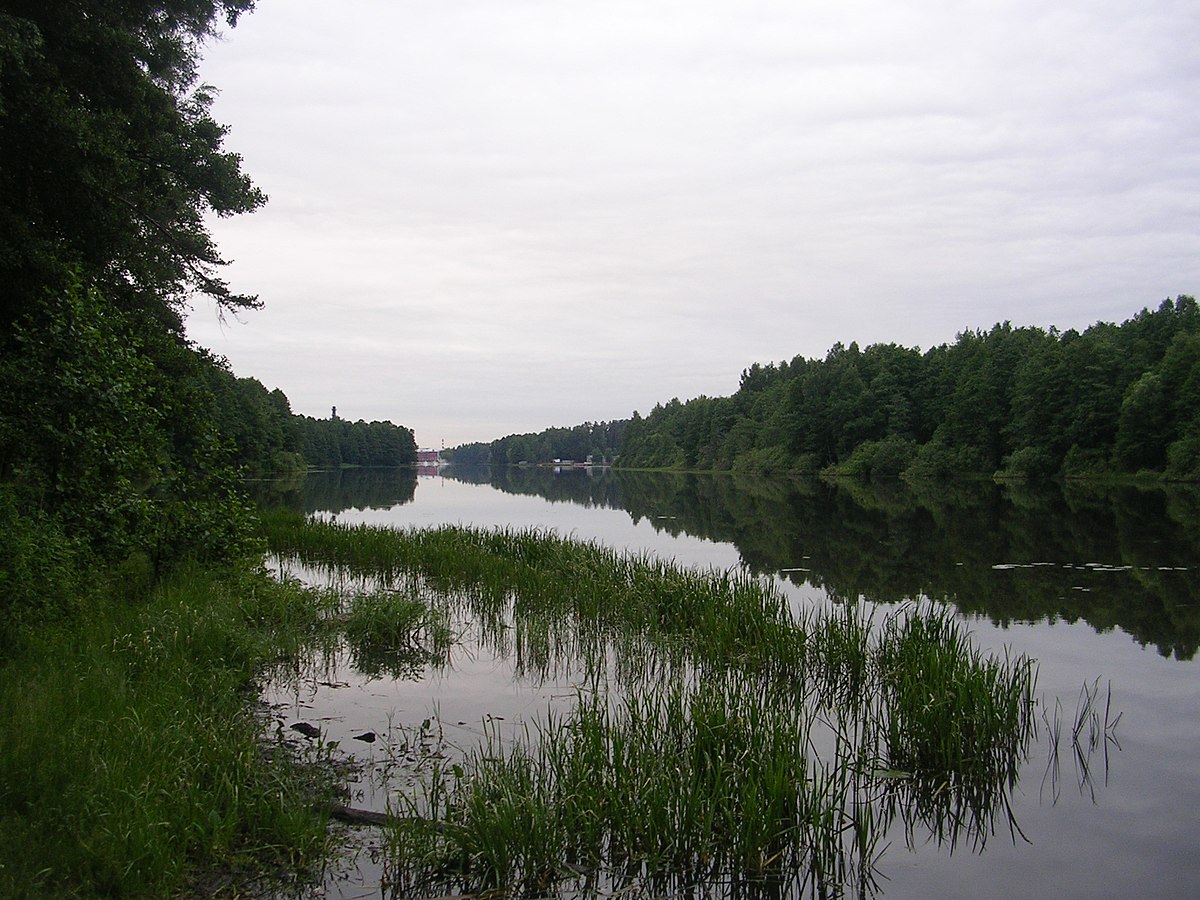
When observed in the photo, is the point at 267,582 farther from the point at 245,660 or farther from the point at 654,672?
the point at 654,672

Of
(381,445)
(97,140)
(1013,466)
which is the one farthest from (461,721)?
(381,445)

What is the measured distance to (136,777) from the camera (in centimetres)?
572

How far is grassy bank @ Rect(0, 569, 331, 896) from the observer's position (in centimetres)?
492

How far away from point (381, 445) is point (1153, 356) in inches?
6141

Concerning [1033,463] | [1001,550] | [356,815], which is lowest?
[356,815]

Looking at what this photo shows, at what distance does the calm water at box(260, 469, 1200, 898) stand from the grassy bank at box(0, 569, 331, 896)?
66cm

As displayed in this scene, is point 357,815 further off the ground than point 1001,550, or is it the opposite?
point 1001,550

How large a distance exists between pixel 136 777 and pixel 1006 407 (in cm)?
8504

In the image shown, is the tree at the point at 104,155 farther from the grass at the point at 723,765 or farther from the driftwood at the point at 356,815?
the grass at the point at 723,765

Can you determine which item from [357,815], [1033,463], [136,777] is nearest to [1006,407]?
[1033,463]

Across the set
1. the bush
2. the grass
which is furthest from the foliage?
the grass

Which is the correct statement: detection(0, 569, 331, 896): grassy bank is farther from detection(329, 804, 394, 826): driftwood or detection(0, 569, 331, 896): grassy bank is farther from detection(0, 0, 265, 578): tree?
detection(0, 0, 265, 578): tree

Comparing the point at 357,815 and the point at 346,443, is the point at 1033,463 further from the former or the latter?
the point at 346,443

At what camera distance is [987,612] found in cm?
1584
